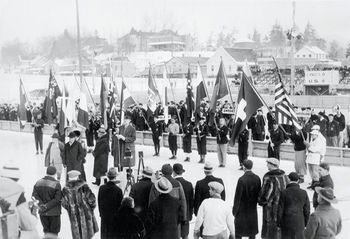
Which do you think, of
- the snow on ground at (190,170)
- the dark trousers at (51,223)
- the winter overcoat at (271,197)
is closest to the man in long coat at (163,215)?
the winter overcoat at (271,197)

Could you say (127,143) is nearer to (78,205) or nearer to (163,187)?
(78,205)

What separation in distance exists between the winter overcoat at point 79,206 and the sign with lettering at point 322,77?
133ft

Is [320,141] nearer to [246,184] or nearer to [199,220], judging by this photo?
[246,184]

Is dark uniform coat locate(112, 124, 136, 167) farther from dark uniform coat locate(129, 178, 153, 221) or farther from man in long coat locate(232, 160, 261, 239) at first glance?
man in long coat locate(232, 160, 261, 239)

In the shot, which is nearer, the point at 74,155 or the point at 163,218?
the point at 163,218

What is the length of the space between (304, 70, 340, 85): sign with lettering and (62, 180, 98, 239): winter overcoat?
133ft

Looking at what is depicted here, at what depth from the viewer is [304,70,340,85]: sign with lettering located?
45031 millimetres

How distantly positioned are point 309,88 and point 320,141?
3649 cm

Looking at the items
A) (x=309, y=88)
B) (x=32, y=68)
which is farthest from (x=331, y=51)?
(x=309, y=88)

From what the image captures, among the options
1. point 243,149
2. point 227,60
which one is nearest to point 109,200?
point 243,149

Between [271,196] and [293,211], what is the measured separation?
43 centimetres

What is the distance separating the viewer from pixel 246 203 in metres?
→ 7.60

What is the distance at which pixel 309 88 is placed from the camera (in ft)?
154

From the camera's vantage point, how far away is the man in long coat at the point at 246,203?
24.6 feet
